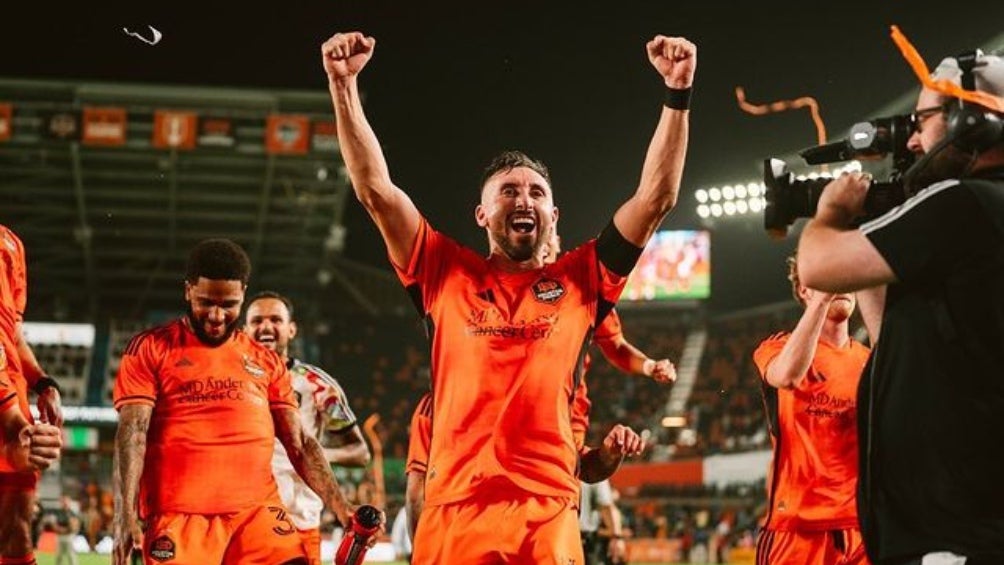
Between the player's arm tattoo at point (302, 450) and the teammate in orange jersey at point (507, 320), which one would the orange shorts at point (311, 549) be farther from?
the teammate in orange jersey at point (507, 320)

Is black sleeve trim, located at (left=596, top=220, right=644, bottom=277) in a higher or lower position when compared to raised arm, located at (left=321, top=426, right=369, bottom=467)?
higher

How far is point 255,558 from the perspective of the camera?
5.74 m

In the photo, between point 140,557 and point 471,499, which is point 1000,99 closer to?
point 471,499

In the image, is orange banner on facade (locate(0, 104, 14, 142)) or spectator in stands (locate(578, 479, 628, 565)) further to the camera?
orange banner on facade (locate(0, 104, 14, 142))

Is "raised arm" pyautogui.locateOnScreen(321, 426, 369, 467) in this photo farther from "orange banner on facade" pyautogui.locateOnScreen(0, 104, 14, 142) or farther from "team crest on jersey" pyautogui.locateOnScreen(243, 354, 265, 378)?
"orange banner on facade" pyautogui.locateOnScreen(0, 104, 14, 142)

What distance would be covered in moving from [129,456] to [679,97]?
120 inches

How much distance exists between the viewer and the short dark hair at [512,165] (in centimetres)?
463

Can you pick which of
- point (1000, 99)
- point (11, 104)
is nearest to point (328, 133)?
point (11, 104)

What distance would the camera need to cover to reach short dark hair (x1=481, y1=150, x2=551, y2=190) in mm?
4629

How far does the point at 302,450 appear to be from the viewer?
246 inches

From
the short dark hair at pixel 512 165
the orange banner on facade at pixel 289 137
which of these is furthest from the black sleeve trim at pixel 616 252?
the orange banner on facade at pixel 289 137

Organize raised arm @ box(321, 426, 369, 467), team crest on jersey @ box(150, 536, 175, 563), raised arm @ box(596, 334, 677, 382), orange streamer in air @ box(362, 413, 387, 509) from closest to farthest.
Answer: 1. team crest on jersey @ box(150, 536, 175, 563)
2. raised arm @ box(596, 334, 677, 382)
3. raised arm @ box(321, 426, 369, 467)
4. orange streamer in air @ box(362, 413, 387, 509)

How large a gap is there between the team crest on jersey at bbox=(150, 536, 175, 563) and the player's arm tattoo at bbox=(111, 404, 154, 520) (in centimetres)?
28

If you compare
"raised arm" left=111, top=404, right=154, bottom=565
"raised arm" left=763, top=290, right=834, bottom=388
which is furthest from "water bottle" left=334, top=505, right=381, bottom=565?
"raised arm" left=763, top=290, right=834, bottom=388
